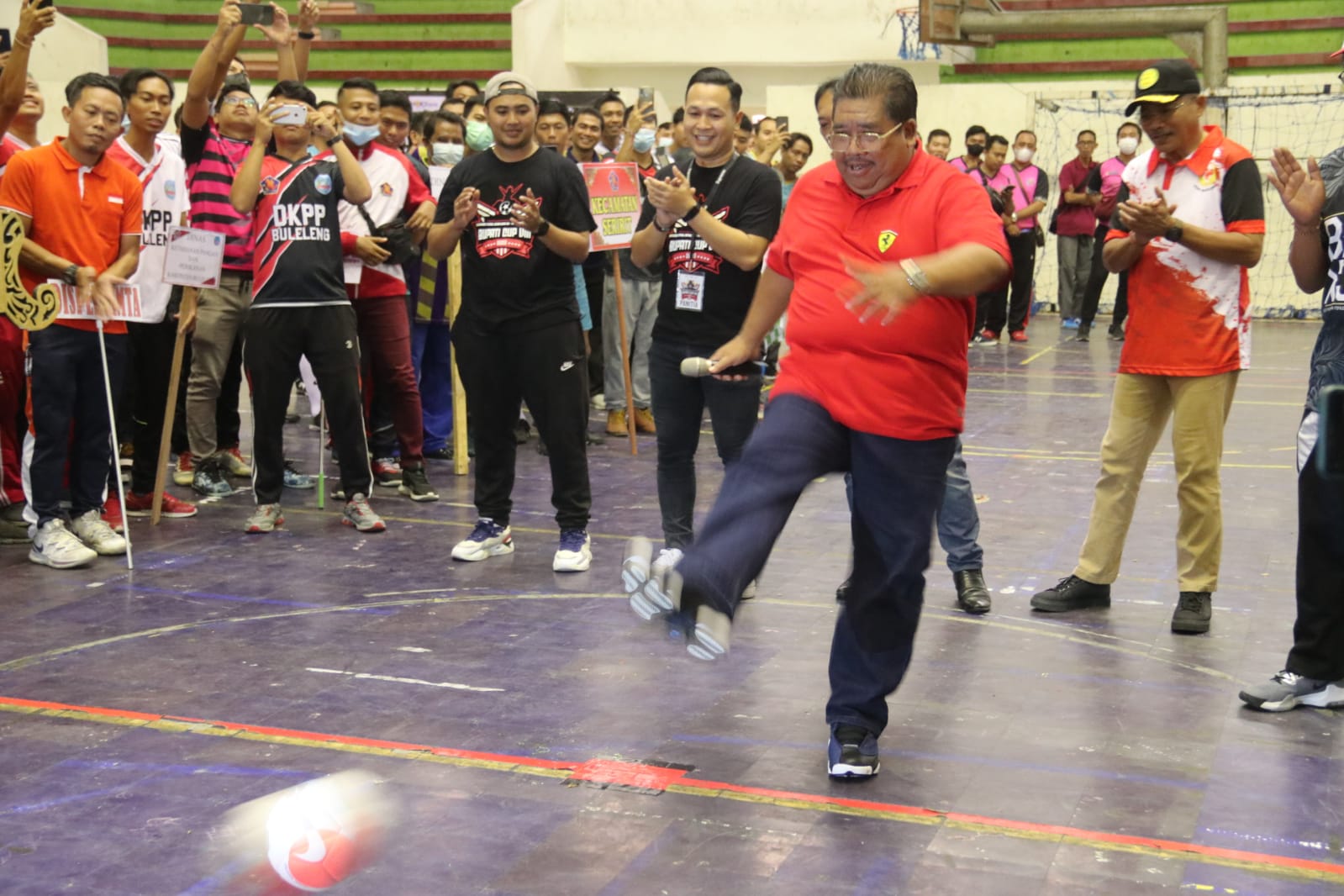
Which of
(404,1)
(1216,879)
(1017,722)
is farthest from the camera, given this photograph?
(404,1)

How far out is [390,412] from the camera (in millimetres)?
9133

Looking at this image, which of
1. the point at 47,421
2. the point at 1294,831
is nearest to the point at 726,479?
the point at 1294,831

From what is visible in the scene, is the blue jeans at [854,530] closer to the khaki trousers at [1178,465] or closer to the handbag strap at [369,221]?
the khaki trousers at [1178,465]

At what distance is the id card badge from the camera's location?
6.25 m

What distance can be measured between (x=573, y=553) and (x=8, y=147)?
3.51 metres

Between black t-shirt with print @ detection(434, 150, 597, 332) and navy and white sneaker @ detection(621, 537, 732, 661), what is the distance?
2902mm

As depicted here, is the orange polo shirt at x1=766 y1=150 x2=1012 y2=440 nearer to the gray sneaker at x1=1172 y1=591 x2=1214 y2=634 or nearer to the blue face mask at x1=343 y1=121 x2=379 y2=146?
the gray sneaker at x1=1172 y1=591 x2=1214 y2=634

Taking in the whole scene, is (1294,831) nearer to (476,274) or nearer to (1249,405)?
(476,274)

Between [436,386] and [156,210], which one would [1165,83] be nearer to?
[156,210]

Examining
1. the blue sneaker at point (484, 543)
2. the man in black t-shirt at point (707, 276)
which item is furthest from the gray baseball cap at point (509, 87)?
the blue sneaker at point (484, 543)

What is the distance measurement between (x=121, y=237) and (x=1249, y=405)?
8582 mm

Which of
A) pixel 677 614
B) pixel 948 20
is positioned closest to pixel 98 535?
pixel 677 614

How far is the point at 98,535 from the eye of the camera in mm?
7262

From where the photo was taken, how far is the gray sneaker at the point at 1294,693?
505 centimetres
